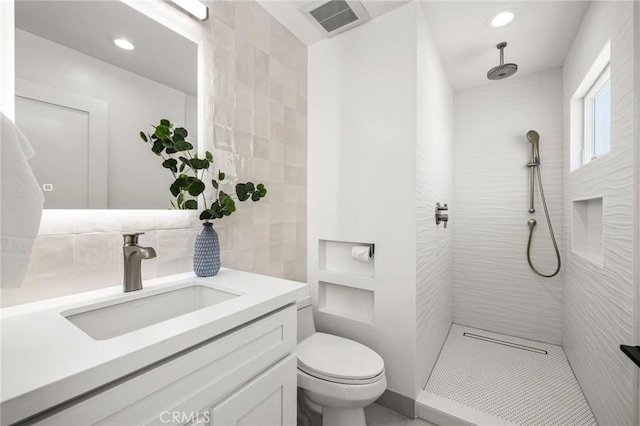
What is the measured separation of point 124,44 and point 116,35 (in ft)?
0.11

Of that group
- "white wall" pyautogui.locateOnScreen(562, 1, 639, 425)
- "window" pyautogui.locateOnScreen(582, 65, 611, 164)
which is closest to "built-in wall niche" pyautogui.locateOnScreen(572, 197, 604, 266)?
"white wall" pyautogui.locateOnScreen(562, 1, 639, 425)

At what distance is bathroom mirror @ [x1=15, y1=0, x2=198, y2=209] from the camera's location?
886mm

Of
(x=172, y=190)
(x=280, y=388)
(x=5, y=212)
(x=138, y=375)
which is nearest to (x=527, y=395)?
(x=280, y=388)

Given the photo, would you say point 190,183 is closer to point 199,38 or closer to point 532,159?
point 199,38

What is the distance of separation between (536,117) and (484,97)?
1.51 ft

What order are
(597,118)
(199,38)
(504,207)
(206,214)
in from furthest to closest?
(504,207)
(597,118)
(199,38)
(206,214)

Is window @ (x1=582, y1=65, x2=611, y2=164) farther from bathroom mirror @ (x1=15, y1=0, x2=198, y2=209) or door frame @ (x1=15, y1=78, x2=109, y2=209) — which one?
door frame @ (x1=15, y1=78, x2=109, y2=209)

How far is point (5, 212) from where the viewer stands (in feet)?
1.75

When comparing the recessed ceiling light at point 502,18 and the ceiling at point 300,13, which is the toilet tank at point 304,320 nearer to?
the ceiling at point 300,13

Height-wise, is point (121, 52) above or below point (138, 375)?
above

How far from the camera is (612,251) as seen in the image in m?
1.21

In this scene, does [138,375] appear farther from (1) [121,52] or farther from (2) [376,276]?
(2) [376,276]

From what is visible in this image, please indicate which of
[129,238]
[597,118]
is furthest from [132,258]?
[597,118]

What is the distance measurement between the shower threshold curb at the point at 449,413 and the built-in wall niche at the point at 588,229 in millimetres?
998
